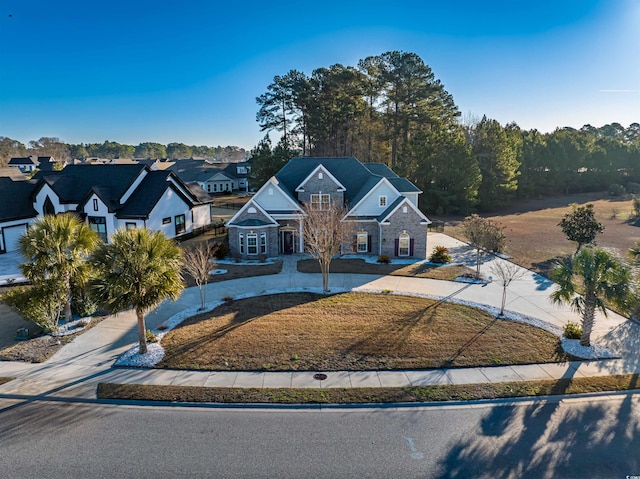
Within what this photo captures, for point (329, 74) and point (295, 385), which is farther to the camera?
point (329, 74)

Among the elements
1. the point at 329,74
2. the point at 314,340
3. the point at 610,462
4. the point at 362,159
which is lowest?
the point at 610,462

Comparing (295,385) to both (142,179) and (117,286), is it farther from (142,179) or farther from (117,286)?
(142,179)

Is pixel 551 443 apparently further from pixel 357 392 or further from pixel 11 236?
pixel 11 236

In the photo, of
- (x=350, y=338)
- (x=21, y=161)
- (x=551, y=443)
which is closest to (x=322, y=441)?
(x=551, y=443)

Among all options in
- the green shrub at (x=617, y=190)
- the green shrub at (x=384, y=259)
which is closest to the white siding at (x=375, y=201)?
the green shrub at (x=384, y=259)

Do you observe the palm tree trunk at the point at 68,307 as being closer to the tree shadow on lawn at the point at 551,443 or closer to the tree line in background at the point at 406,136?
the tree shadow on lawn at the point at 551,443

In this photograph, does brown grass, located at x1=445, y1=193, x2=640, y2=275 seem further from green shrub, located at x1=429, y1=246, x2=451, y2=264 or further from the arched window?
the arched window

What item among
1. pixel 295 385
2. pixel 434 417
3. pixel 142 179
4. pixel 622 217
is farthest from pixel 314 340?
pixel 622 217
